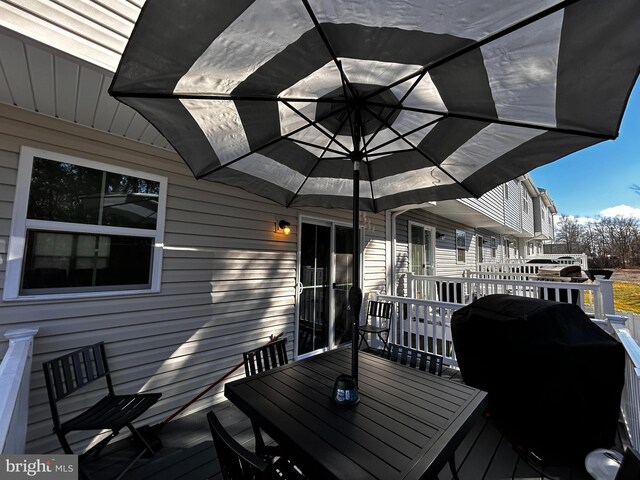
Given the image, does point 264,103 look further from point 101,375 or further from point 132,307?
point 101,375

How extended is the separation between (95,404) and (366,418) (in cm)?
228

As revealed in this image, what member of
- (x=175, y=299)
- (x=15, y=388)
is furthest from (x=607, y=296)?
(x=15, y=388)

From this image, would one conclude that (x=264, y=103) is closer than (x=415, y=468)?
No

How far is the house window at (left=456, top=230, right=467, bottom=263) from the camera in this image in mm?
8750

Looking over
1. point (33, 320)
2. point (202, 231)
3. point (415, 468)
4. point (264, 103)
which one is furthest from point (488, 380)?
point (33, 320)

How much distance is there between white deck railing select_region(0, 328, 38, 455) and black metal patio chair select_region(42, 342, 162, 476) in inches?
5.3

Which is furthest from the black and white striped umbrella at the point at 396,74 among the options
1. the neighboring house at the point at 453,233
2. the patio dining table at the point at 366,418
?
the neighboring house at the point at 453,233

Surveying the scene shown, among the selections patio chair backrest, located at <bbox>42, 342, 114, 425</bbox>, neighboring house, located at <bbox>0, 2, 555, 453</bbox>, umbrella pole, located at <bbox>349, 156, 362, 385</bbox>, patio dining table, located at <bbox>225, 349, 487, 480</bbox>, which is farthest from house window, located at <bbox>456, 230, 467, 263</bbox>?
patio chair backrest, located at <bbox>42, 342, 114, 425</bbox>

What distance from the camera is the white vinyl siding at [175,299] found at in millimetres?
2082

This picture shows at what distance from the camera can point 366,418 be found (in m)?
1.39

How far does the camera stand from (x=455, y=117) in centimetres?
167

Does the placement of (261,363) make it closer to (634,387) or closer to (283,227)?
(283,227)

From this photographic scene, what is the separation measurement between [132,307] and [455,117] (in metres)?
3.02

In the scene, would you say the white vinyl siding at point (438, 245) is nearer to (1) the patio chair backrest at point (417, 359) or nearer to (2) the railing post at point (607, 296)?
(2) the railing post at point (607, 296)
